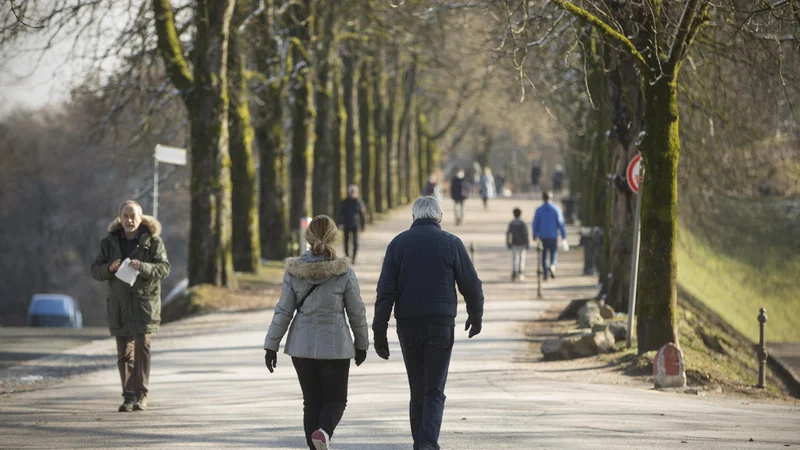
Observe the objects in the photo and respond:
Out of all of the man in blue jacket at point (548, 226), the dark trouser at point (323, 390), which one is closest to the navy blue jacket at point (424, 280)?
the dark trouser at point (323, 390)

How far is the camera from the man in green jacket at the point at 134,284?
38.8 ft

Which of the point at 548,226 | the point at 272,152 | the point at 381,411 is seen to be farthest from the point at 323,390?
the point at 272,152


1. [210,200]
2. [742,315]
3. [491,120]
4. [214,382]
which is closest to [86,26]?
[210,200]

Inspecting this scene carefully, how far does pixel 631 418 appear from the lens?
11219 mm

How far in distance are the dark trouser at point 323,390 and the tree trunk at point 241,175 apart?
19.7 m

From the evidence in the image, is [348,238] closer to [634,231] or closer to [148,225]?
[634,231]

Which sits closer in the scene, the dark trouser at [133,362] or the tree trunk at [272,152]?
the dark trouser at [133,362]

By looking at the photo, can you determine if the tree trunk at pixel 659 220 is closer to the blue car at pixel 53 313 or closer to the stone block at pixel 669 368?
the stone block at pixel 669 368

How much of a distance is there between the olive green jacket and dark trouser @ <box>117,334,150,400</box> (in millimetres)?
135

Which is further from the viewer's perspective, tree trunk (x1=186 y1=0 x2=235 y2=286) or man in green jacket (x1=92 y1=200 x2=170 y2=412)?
tree trunk (x1=186 y1=0 x2=235 y2=286)

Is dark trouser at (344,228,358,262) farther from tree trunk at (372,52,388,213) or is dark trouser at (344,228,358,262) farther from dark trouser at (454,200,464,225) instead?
tree trunk at (372,52,388,213)

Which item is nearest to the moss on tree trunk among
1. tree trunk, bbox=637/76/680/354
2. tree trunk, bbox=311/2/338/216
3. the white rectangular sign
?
tree trunk, bbox=311/2/338/216

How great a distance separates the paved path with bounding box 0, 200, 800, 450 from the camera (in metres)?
10.1

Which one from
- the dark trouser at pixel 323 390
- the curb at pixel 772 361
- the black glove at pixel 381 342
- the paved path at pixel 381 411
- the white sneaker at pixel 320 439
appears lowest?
the curb at pixel 772 361
